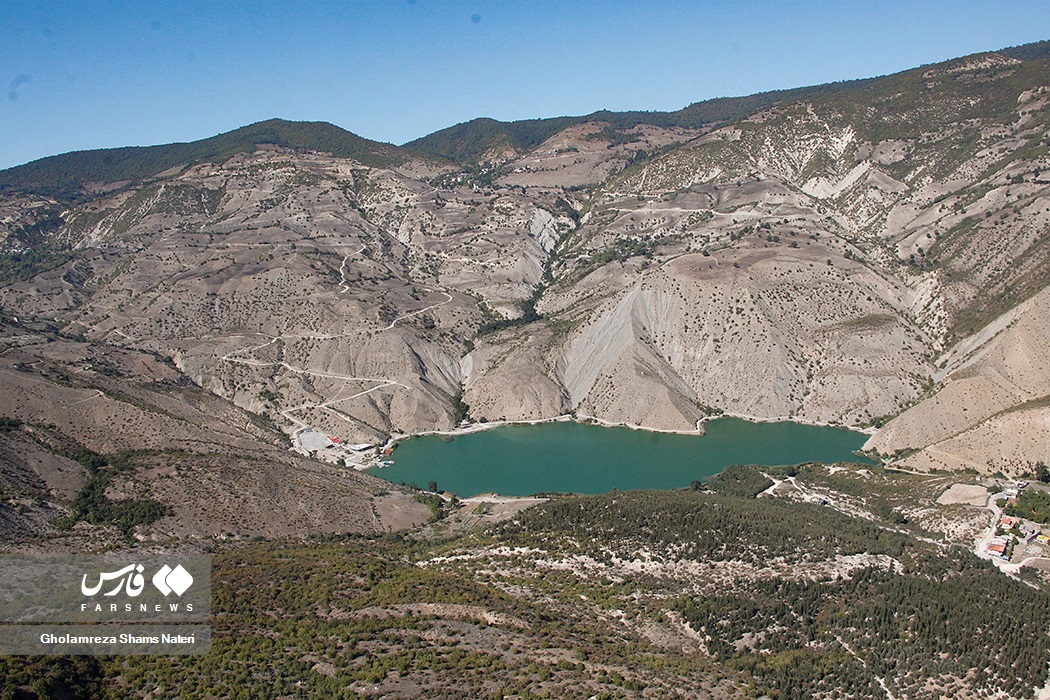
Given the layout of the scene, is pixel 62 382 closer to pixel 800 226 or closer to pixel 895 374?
pixel 895 374

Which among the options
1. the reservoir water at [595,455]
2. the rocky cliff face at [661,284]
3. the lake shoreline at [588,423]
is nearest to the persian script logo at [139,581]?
the reservoir water at [595,455]

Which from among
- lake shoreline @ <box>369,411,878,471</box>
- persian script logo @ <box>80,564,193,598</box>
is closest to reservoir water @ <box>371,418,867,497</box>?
lake shoreline @ <box>369,411,878,471</box>

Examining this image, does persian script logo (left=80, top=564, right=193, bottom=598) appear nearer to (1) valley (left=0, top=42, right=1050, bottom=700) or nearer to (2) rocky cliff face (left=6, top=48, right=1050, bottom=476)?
(1) valley (left=0, top=42, right=1050, bottom=700)

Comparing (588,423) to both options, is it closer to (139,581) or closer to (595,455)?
(595,455)

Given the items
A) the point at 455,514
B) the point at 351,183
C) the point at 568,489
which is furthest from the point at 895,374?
the point at 351,183

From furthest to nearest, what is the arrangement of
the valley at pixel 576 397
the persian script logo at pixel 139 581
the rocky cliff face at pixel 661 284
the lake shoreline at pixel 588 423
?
the rocky cliff face at pixel 661 284
the lake shoreline at pixel 588 423
the valley at pixel 576 397
the persian script logo at pixel 139 581

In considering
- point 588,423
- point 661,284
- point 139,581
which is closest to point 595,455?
point 588,423

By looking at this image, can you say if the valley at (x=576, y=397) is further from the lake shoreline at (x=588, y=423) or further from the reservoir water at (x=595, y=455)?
the reservoir water at (x=595, y=455)
